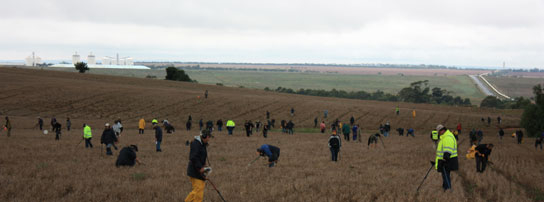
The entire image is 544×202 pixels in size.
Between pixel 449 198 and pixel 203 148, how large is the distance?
19.6 ft

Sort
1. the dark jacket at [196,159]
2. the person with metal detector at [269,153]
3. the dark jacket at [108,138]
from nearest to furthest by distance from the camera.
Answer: the dark jacket at [196,159] < the person with metal detector at [269,153] < the dark jacket at [108,138]

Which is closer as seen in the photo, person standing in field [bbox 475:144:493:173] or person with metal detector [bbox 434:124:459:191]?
person with metal detector [bbox 434:124:459:191]

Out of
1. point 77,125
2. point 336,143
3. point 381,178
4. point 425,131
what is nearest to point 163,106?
point 77,125

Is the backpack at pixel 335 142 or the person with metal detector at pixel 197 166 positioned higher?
the person with metal detector at pixel 197 166

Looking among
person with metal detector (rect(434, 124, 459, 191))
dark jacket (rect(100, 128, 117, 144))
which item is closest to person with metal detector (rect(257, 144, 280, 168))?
person with metal detector (rect(434, 124, 459, 191))

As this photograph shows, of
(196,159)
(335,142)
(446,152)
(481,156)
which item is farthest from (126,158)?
(481,156)

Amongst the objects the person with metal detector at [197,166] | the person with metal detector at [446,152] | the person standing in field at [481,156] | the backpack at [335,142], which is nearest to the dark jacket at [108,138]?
the backpack at [335,142]

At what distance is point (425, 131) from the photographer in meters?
50.8

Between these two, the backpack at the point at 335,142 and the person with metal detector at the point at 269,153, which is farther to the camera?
the backpack at the point at 335,142

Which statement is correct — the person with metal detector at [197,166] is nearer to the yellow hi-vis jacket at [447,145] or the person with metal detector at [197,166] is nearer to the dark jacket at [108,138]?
the yellow hi-vis jacket at [447,145]

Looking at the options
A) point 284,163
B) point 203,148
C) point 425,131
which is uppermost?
point 203,148

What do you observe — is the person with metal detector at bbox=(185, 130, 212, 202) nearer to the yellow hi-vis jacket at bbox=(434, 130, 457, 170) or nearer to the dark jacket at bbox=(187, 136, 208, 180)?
the dark jacket at bbox=(187, 136, 208, 180)

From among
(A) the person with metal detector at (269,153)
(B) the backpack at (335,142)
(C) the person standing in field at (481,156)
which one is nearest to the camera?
(A) the person with metal detector at (269,153)

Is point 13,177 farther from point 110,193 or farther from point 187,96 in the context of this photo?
point 187,96
